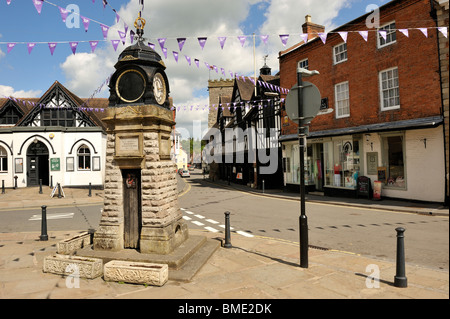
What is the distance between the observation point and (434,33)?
13.3 meters

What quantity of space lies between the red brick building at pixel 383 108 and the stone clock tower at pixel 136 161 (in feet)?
29.0

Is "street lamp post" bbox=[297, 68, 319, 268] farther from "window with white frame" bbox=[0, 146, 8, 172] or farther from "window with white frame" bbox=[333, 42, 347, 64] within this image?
"window with white frame" bbox=[0, 146, 8, 172]

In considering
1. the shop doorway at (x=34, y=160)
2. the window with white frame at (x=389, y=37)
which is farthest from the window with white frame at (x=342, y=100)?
the shop doorway at (x=34, y=160)

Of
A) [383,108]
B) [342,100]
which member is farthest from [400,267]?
[342,100]

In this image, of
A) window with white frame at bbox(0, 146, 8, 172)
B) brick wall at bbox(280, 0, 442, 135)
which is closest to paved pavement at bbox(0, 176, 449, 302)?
brick wall at bbox(280, 0, 442, 135)

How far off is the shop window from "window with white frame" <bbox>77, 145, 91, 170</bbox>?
23.8 m

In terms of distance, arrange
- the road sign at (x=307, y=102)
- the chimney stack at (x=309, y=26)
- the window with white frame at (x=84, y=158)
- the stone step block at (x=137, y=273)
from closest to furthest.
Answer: the stone step block at (x=137, y=273), the road sign at (x=307, y=102), the chimney stack at (x=309, y=26), the window with white frame at (x=84, y=158)

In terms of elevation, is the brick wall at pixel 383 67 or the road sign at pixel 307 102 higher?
the brick wall at pixel 383 67

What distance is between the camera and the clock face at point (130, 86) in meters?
6.90

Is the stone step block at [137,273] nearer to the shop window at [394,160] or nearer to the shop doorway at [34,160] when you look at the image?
the shop window at [394,160]

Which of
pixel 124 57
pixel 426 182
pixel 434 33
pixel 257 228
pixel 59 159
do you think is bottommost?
pixel 257 228

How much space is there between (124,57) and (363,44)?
48.9 ft
